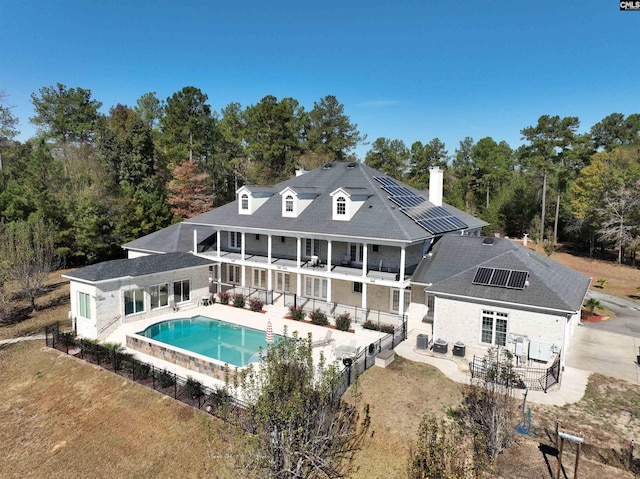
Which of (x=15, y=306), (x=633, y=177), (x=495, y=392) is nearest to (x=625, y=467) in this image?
(x=495, y=392)

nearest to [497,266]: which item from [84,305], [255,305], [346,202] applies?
[346,202]

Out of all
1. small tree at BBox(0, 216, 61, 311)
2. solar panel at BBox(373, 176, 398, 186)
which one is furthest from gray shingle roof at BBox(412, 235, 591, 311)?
small tree at BBox(0, 216, 61, 311)

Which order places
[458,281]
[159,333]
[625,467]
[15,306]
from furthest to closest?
[15,306] → [159,333] → [458,281] → [625,467]

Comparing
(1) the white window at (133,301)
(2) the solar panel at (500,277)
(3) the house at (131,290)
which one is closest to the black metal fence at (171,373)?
(3) the house at (131,290)

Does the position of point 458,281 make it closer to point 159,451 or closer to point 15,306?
point 159,451

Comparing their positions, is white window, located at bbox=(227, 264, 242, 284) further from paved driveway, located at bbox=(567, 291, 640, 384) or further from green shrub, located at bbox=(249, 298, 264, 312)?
paved driveway, located at bbox=(567, 291, 640, 384)

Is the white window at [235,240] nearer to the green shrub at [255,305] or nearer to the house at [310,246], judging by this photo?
the house at [310,246]
